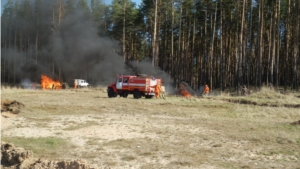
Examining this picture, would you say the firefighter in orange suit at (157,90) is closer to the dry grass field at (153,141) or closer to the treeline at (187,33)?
the treeline at (187,33)

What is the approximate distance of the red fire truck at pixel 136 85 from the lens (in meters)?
28.9

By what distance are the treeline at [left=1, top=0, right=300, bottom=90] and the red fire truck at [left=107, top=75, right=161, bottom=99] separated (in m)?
9.88

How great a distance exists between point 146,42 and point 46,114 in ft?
165

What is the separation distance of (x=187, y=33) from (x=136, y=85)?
2943 centimetres

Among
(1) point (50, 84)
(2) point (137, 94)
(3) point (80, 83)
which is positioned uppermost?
(3) point (80, 83)

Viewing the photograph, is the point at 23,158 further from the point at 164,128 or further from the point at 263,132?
the point at 263,132

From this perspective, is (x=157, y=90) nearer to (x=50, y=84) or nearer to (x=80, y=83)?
(x=80, y=83)

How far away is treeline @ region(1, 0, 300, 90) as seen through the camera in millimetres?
42250

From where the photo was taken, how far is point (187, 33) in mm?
56406

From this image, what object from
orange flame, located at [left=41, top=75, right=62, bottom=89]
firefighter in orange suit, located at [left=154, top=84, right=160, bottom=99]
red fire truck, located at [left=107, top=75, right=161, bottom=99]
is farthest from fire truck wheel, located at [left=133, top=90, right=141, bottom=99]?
orange flame, located at [left=41, top=75, right=62, bottom=89]

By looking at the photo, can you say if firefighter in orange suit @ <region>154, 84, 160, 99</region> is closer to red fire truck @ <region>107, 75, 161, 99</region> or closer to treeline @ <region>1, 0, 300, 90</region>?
red fire truck @ <region>107, 75, 161, 99</region>

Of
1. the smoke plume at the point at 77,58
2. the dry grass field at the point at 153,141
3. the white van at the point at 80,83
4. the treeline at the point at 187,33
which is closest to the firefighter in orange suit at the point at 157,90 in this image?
the smoke plume at the point at 77,58

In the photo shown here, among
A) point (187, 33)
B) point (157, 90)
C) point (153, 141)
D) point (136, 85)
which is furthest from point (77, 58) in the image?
point (153, 141)

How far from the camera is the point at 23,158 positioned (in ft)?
23.3
